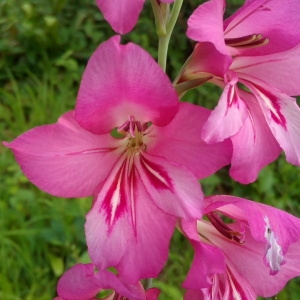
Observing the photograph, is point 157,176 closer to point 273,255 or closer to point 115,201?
point 115,201

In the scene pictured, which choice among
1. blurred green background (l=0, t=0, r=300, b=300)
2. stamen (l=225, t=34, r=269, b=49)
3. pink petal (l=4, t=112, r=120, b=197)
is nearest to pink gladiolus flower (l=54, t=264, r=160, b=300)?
pink petal (l=4, t=112, r=120, b=197)

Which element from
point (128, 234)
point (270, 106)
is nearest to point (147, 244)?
point (128, 234)

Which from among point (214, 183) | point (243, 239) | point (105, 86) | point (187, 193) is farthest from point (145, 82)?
point (214, 183)

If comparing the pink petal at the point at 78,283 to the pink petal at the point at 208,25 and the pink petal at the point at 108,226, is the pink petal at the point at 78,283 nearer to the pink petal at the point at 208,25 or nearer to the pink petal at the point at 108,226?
the pink petal at the point at 108,226

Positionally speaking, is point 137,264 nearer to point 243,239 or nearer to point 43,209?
point 243,239

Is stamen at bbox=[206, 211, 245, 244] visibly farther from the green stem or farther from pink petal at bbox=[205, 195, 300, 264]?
the green stem

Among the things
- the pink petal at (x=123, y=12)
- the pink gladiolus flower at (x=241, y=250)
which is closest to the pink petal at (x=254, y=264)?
the pink gladiolus flower at (x=241, y=250)
